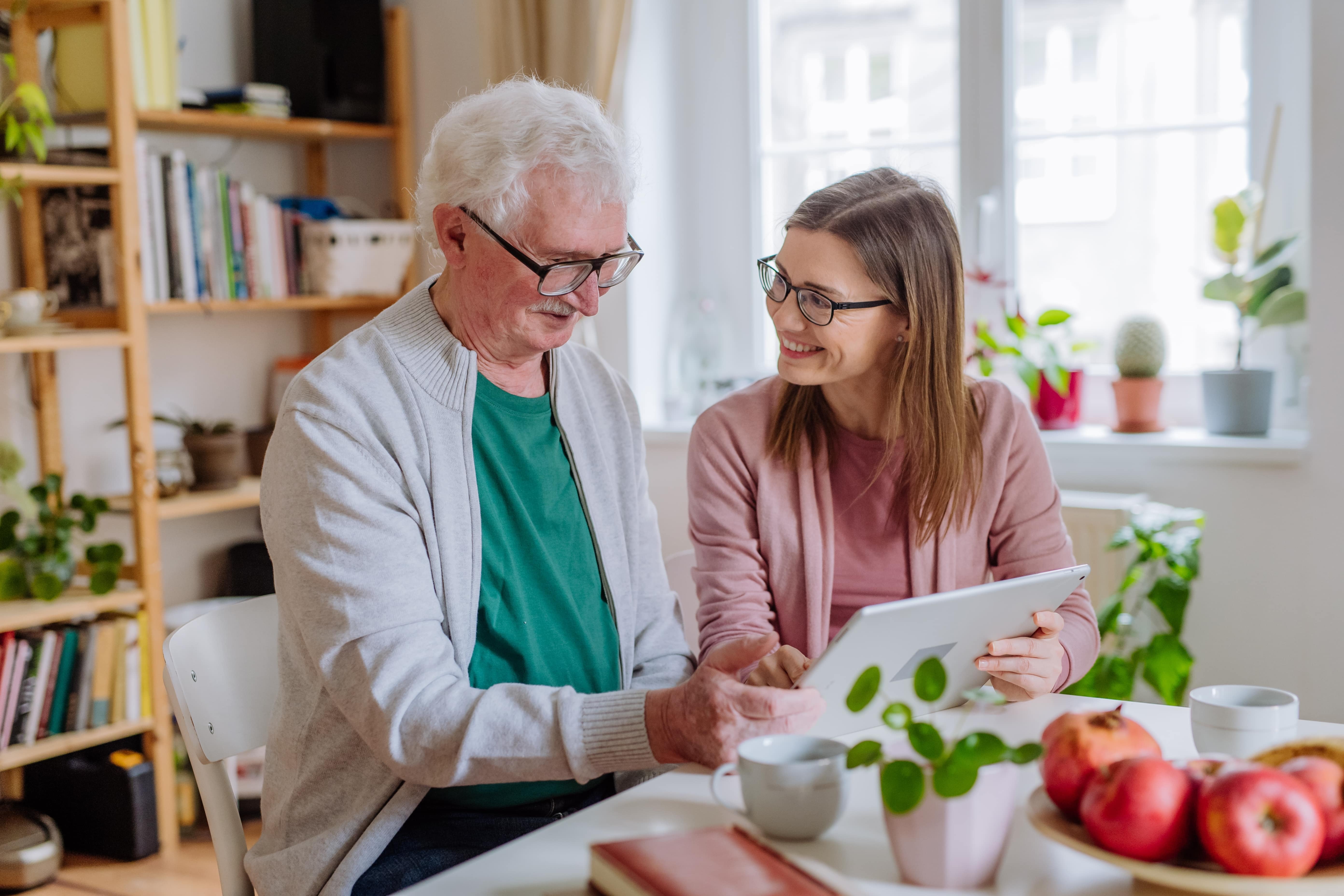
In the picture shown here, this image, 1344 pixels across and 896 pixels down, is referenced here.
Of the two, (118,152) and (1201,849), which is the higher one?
(118,152)

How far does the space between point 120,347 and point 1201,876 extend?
2.39 metres

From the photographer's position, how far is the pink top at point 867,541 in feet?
5.13

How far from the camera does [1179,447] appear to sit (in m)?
2.40

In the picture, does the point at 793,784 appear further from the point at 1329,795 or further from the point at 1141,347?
the point at 1141,347

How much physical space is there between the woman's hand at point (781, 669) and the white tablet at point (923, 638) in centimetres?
8

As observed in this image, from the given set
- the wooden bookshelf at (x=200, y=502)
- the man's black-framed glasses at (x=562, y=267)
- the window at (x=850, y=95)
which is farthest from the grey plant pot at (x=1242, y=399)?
the wooden bookshelf at (x=200, y=502)

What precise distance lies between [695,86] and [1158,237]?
118 centimetres

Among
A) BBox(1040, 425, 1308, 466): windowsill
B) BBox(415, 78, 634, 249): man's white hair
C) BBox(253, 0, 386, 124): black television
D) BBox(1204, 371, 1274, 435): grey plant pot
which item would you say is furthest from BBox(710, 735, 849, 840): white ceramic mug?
BBox(253, 0, 386, 124): black television

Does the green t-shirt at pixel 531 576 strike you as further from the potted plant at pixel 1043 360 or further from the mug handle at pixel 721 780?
the potted plant at pixel 1043 360

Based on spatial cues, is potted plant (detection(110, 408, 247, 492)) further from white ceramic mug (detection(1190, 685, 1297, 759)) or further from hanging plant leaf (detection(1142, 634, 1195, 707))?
white ceramic mug (detection(1190, 685, 1297, 759))

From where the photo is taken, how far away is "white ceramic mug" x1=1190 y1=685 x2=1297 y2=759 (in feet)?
3.33

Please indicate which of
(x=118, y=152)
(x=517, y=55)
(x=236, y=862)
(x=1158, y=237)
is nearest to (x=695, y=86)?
(x=517, y=55)

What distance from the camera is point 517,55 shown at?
2.93 meters

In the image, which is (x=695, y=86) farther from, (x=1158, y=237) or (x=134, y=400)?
(x=134, y=400)
